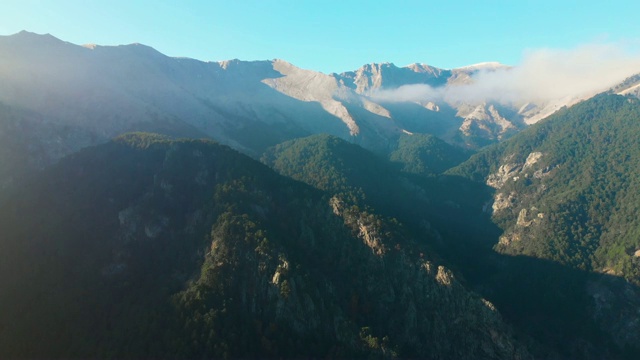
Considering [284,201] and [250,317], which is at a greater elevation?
[284,201]

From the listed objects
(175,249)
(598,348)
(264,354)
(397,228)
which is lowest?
(598,348)

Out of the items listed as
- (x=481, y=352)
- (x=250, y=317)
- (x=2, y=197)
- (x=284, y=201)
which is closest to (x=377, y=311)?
(x=481, y=352)

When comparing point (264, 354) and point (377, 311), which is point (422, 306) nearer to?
point (377, 311)

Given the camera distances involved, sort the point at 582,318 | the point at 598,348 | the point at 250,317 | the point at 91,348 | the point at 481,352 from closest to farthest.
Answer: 1. the point at 91,348
2. the point at 250,317
3. the point at 481,352
4. the point at 598,348
5. the point at 582,318

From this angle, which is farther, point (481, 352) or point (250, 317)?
point (481, 352)

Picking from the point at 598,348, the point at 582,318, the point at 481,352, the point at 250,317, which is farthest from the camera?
the point at 582,318

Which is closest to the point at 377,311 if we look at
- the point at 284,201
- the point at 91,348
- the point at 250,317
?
the point at 250,317

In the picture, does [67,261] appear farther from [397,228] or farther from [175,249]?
[397,228]
